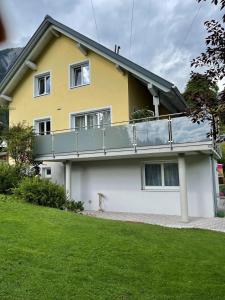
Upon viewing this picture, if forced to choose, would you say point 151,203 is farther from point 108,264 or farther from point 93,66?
point 108,264

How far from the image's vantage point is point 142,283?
18.4 ft

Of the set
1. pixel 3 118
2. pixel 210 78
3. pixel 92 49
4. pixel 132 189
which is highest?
pixel 92 49

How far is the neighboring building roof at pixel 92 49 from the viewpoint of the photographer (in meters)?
17.1

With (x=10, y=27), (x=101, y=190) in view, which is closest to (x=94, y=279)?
(x=10, y=27)

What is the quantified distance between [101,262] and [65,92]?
54.2 ft

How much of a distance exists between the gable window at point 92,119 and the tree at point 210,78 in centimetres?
1558

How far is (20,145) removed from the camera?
19.5m

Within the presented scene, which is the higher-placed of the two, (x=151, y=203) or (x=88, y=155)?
(x=88, y=155)

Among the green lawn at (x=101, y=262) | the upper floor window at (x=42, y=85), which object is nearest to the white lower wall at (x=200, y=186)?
the green lawn at (x=101, y=262)

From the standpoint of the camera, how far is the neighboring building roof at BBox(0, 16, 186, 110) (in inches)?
Result: 672

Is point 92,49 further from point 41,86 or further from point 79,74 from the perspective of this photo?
point 41,86

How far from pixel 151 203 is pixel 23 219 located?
9.05m

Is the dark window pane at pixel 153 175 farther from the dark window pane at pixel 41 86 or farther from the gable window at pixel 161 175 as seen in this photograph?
the dark window pane at pixel 41 86

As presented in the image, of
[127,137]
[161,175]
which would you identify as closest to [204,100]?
[127,137]
